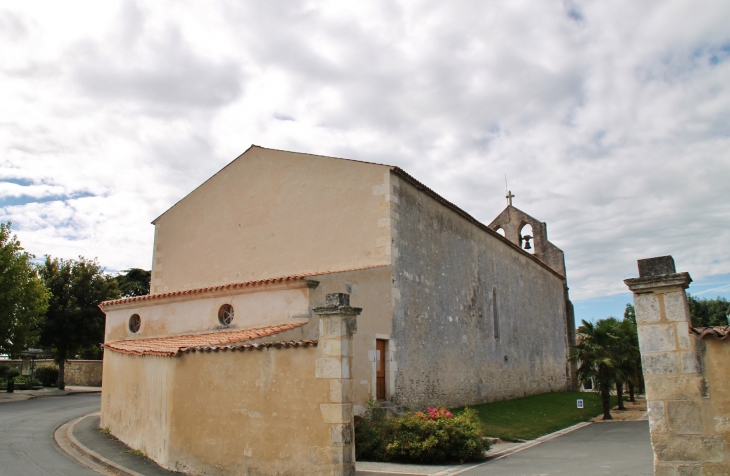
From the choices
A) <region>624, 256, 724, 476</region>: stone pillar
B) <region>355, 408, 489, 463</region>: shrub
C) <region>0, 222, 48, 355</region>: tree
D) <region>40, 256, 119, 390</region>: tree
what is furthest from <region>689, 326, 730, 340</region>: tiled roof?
<region>40, 256, 119, 390</region>: tree

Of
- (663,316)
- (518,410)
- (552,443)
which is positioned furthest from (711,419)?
(518,410)

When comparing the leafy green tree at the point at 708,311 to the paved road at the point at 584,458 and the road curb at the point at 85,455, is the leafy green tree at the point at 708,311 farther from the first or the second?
the road curb at the point at 85,455

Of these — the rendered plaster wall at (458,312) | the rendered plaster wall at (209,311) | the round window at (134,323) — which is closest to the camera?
the rendered plaster wall at (209,311)

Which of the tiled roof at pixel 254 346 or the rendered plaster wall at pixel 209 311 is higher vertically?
the rendered plaster wall at pixel 209 311

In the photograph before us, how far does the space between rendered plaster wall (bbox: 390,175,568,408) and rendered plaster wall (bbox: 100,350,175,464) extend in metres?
6.29

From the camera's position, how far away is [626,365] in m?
20.6

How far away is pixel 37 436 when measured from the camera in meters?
14.6

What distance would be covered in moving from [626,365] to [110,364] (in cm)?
1768

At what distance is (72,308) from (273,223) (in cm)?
2043

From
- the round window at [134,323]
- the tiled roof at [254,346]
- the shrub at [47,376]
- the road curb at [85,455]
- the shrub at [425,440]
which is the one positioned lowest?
the road curb at [85,455]

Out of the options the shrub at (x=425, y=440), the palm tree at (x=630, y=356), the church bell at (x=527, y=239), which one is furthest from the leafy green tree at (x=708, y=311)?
the shrub at (x=425, y=440)

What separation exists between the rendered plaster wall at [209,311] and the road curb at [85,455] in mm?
3239

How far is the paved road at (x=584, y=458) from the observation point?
9.95m

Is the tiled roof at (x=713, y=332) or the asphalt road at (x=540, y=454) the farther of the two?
the asphalt road at (x=540, y=454)
